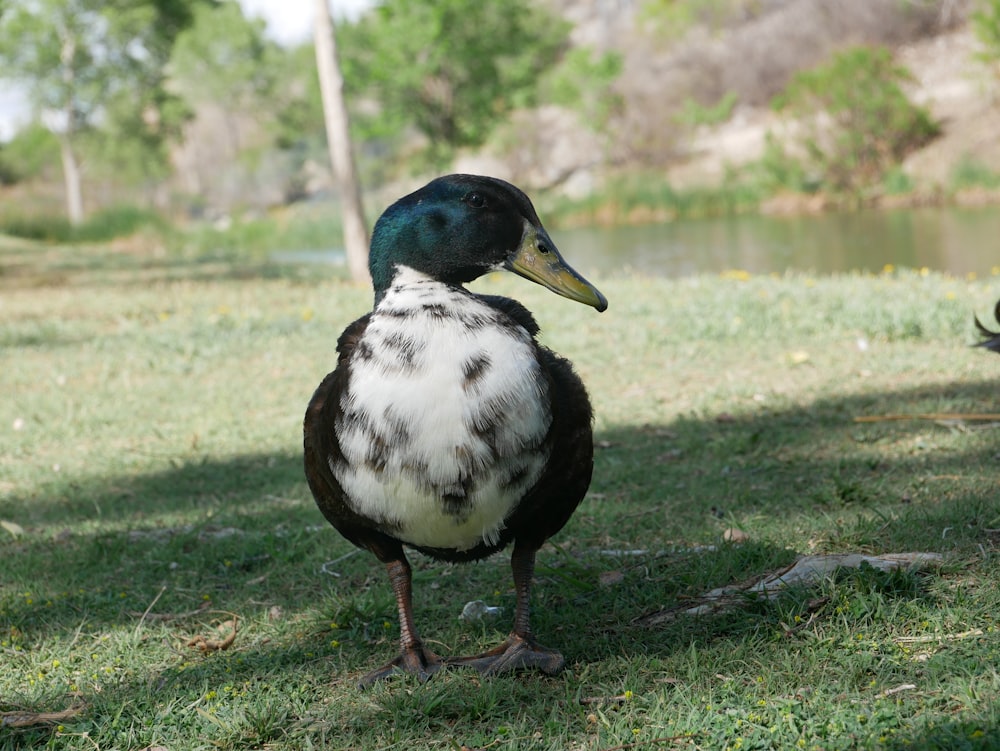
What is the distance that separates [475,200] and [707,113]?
115 ft

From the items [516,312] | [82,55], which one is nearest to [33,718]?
[516,312]

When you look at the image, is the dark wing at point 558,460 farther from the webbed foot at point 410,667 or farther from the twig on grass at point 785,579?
the twig on grass at point 785,579

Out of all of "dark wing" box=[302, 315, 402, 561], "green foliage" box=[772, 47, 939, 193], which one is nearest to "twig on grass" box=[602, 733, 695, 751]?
"dark wing" box=[302, 315, 402, 561]

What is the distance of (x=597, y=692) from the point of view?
285cm

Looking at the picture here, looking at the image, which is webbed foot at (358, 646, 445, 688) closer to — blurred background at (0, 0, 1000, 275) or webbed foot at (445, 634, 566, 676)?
webbed foot at (445, 634, 566, 676)

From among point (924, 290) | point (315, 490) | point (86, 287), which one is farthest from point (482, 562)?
point (86, 287)

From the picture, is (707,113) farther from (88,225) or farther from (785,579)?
(785,579)


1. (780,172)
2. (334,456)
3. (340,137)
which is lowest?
(334,456)

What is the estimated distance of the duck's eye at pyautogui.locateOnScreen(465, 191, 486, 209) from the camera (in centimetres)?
286

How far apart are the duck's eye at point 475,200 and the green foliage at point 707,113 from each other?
1374 inches

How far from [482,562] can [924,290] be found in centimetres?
633

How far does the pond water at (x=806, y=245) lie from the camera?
45.7ft

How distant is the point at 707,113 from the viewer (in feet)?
118

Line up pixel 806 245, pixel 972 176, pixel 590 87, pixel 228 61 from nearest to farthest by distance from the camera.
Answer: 1. pixel 806 245
2. pixel 972 176
3. pixel 590 87
4. pixel 228 61
